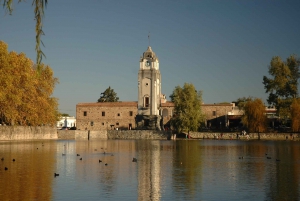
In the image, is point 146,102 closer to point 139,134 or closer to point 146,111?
point 146,111

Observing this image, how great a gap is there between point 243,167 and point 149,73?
5670 centimetres

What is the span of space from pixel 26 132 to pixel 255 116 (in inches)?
1278

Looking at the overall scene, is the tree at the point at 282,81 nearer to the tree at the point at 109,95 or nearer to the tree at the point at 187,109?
the tree at the point at 187,109

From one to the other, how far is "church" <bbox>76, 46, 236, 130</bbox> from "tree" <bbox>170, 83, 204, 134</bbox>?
1126 centimetres

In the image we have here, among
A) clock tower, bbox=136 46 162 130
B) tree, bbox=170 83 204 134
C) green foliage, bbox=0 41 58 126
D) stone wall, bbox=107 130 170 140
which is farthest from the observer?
clock tower, bbox=136 46 162 130

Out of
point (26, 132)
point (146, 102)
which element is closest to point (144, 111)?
point (146, 102)

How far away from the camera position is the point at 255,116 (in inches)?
2643

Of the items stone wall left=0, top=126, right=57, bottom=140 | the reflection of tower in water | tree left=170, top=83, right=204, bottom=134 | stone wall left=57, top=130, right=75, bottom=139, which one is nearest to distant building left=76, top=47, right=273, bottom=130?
tree left=170, top=83, right=204, bottom=134

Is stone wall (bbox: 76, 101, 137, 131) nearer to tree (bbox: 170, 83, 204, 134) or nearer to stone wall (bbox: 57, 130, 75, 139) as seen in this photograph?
stone wall (bbox: 57, 130, 75, 139)

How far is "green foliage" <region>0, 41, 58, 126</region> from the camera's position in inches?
1932

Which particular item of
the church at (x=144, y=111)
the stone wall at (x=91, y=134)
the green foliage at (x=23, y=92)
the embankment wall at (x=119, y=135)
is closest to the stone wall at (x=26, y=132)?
the embankment wall at (x=119, y=135)

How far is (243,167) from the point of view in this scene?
85.2 ft

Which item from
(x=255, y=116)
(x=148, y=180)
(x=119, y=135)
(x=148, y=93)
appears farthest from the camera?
(x=148, y=93)

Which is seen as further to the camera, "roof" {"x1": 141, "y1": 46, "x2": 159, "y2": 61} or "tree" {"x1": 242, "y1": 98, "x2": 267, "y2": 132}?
"roof" {"x1": 141, "y1": 46, "x2": 159, "y2": 61}
